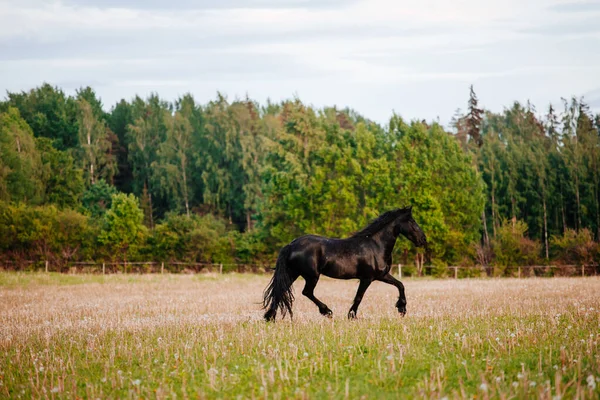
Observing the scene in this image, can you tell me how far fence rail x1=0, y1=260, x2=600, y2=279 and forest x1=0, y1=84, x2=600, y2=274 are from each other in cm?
79

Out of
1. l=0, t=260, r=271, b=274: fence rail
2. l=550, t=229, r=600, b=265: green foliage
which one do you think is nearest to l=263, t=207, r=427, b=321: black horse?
l=550, t=229, r=600, b=265: green foliage

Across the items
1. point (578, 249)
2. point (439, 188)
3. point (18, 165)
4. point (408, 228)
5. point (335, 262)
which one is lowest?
point (335, 262)

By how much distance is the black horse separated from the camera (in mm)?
11922

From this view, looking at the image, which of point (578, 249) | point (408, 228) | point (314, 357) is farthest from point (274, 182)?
point (314, 357)

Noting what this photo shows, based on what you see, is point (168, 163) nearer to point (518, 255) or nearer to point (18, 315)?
point (518, 255)

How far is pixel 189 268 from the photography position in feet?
163

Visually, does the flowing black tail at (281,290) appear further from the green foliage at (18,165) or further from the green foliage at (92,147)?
the green foliage at (92,147)

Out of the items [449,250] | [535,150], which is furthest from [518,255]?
[535,150]

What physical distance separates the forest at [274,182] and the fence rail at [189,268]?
0.79 meters

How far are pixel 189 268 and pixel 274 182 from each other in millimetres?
11619

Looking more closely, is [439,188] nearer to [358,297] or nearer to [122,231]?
[122,231]

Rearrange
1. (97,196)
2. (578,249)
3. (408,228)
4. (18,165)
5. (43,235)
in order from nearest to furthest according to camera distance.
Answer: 1. (408,228)
2. (578,249)
3. (43,235)
4. (18,165)
5. (97,196)

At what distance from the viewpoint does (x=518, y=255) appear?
44.2 meters

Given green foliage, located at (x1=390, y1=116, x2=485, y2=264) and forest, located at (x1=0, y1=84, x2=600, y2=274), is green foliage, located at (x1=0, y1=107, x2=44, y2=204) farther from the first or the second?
green foliage, located at (x1=390, y1=116, x2=485, y2=264)
